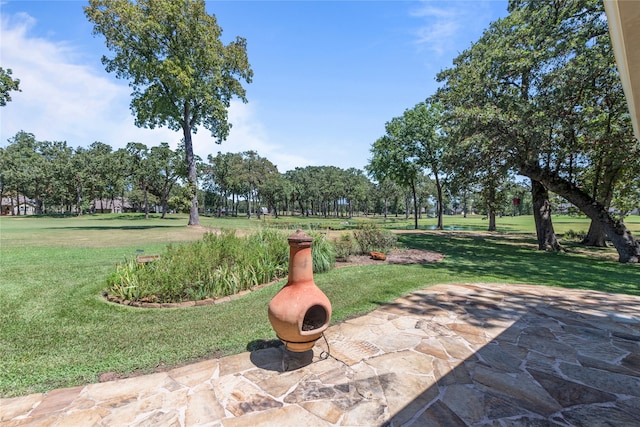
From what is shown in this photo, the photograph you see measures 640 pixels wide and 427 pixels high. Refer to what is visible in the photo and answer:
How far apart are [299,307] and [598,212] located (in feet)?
43.9

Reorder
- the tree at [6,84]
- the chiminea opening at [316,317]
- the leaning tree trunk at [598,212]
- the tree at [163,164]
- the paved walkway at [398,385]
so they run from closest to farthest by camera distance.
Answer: the paved walkway at [398,385]
the chiminea opening at [316,317]
the leaning tree trunk at [598,212]
the tree at [6,84]
the tree at [163,164]

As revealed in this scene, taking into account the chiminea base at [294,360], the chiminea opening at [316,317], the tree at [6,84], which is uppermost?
the tree at [6,84]

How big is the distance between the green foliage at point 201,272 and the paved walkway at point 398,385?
7.88 ft

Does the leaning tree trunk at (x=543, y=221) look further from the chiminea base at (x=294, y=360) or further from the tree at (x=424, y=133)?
the chiminea base at (x=294, y=360)

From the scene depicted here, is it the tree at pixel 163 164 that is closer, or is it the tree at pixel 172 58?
the tree at pixel 172 58

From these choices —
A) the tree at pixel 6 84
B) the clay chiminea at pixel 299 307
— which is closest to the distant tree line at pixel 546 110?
the clay chiminea at pixel 299 307

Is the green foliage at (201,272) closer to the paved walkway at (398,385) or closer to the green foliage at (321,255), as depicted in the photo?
the green foliage at (321,255)

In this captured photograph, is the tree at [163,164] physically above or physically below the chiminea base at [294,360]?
above

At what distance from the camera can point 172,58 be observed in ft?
59.7

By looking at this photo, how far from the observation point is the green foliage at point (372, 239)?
32.3ft

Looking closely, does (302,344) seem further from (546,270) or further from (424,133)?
(424,133)

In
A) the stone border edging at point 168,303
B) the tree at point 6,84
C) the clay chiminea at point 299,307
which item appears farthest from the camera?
the tree at point 6,84

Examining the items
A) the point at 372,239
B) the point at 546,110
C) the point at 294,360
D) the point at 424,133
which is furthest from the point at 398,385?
the point at 424,133

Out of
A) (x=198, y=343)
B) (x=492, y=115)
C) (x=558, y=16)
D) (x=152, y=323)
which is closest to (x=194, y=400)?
(x=198, y=343)
